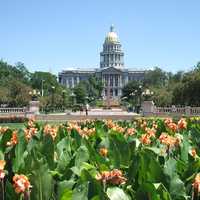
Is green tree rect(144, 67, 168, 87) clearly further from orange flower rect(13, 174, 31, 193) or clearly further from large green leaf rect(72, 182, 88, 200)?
orange flower rect(13, 174, 31, 193)

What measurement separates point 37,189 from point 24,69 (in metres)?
126

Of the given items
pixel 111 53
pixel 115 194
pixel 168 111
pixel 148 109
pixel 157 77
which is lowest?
pixel 115 194

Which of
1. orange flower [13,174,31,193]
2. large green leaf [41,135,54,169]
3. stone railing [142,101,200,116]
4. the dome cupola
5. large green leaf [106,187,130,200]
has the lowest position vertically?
large green leaf [106,187,130,200]

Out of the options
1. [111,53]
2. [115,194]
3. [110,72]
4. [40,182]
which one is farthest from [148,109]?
[111,53]

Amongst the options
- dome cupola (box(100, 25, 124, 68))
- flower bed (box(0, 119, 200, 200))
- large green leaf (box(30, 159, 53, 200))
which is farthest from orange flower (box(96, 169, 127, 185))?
dome cupola (box(100, 25, 124, 68))

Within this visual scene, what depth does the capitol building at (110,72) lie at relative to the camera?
15838cm

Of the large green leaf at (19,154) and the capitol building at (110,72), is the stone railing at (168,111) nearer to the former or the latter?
the large green leaf at (19,154)

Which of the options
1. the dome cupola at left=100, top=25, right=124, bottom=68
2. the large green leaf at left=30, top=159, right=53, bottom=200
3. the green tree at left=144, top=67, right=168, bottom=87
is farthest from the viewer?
the dome cupola at left=100, top=25, right=124, bottom=68

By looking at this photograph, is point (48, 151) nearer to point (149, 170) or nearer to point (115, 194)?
point (149, 170)

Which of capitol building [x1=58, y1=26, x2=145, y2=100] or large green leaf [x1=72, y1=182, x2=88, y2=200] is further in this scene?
capitol building [x1=58, y1=26, x2=145, y2=100]

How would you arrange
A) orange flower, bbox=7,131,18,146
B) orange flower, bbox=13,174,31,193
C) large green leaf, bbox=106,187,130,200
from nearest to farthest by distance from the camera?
1. orange flower, bbox=13,174,31,193
2. large green leaf, bbox=106,187,130,200
3. orange flower, bbox=7,131,18,146

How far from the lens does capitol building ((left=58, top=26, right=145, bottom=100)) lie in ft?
520

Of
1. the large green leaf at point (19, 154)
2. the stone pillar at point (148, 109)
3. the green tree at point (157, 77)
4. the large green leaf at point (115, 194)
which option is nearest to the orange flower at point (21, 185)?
the large green leaf at point (115, 194)

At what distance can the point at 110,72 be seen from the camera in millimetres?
158375
